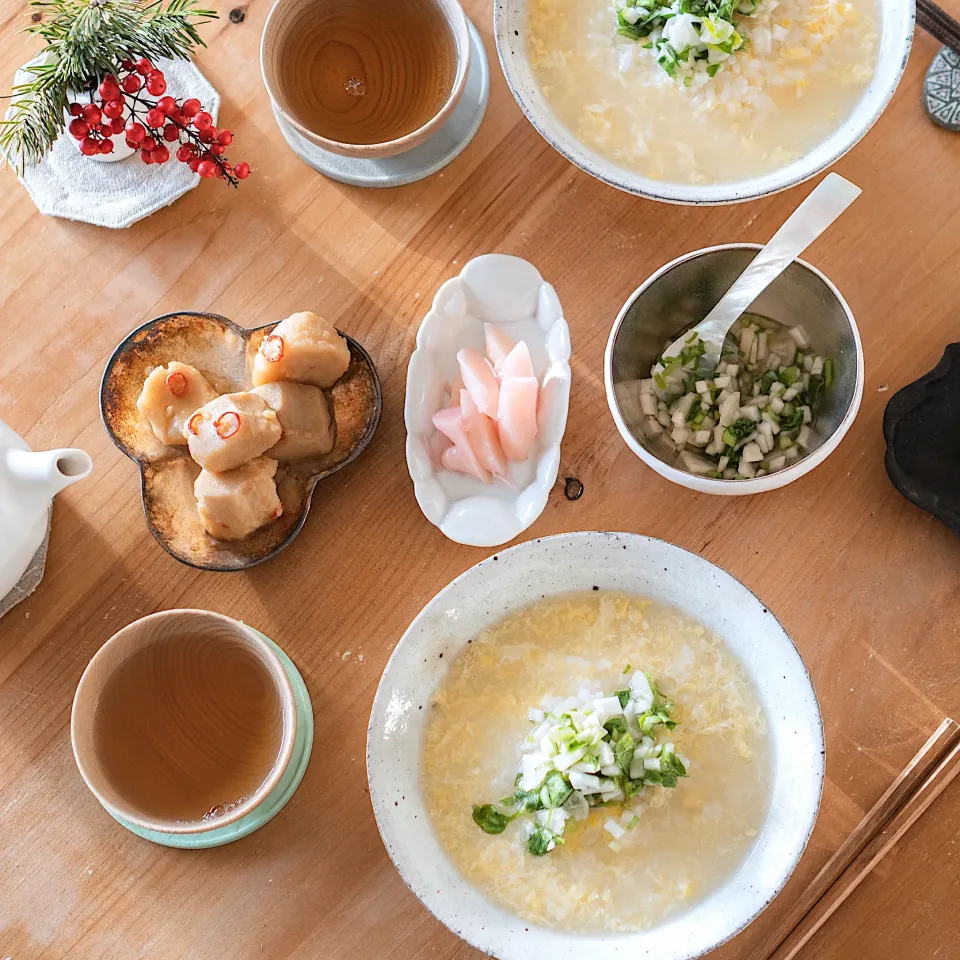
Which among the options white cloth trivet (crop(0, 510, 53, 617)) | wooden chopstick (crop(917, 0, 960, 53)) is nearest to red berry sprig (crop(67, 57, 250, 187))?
white cloth trivet (crop(0, 510, 53, 617))

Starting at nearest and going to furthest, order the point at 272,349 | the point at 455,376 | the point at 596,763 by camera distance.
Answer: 1. the point at 596,763
2. the point at 272,349
3. the point at 455,376

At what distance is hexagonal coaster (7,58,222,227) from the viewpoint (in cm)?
154

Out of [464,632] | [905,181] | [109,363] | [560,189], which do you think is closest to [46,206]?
[109,363]

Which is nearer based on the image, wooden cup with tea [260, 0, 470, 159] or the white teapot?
the white teapot

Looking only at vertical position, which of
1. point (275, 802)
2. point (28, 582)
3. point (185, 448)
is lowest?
point (275, 802)

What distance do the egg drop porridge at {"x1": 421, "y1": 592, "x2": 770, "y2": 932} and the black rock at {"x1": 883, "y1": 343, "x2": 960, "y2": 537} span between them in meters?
0.36

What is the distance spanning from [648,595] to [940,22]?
2.99ft

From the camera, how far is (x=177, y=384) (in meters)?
→ 1.40

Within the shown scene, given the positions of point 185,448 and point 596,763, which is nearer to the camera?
point 596,763

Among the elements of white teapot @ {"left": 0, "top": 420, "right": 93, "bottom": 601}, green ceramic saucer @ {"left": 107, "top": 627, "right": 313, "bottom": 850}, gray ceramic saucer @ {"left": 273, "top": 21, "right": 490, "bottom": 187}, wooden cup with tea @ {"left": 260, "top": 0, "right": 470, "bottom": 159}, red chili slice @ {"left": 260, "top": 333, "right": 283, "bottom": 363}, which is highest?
wooden cup with tea @ {"left": 260, "top": 0, "right": 470, "bottom": 159}

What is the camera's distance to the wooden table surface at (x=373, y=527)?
145 centimetres

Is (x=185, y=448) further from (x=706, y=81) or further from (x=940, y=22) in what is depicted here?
(x=940, y=22)

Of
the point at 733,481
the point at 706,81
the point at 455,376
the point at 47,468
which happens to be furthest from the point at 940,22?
the point at 47,468

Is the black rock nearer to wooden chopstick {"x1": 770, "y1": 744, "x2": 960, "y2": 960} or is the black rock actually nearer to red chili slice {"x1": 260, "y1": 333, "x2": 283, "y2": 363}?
wooden chopstick {"x1": 770, "y1": 744, "x2": 960, "y2": 960}
